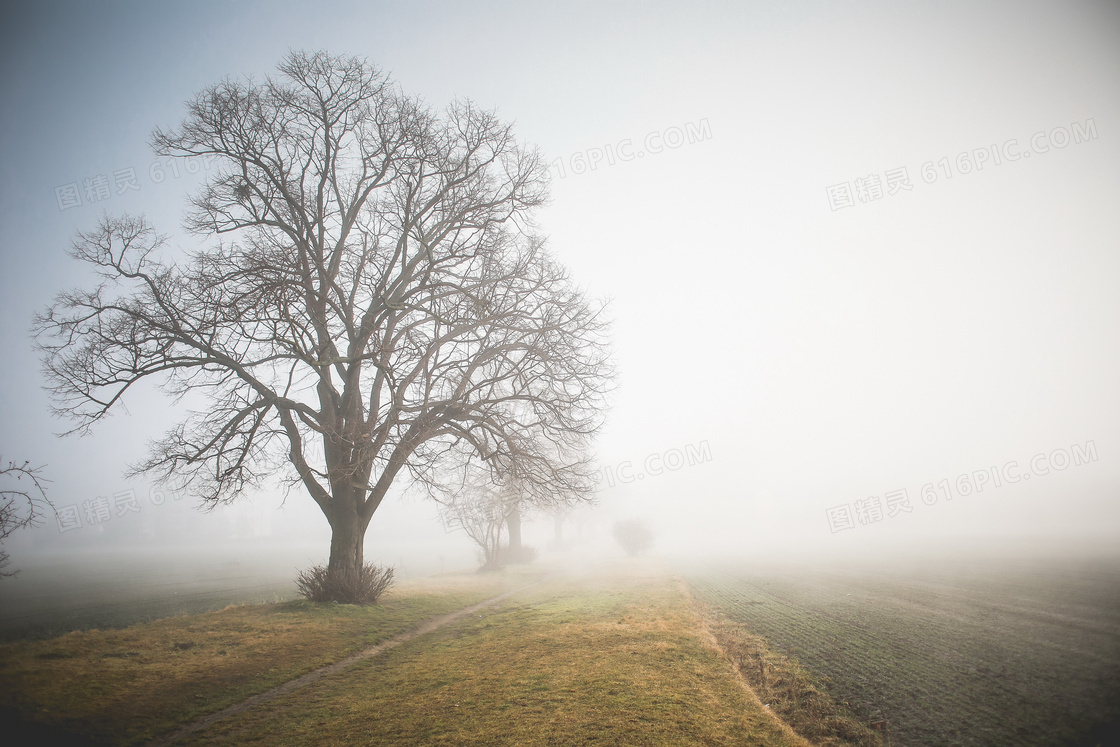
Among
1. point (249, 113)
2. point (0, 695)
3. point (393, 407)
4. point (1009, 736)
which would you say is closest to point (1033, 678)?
point (1009, 736)

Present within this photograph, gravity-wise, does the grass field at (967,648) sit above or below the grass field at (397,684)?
below

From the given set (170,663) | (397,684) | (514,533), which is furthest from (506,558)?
(397,684)

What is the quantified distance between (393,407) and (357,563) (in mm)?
5488

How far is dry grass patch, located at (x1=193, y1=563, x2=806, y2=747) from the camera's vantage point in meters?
4.87

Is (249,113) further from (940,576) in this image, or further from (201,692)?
(940,576)

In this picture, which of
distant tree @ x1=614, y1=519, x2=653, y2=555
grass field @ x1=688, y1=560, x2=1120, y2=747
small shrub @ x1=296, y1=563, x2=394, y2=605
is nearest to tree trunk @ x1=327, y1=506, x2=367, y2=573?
small shrub @ x1=296, y1=563, x2=394, y2=605

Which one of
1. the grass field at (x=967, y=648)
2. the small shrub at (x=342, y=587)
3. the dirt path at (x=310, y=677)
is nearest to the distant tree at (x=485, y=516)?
the small shrub at (x=342, y=587)

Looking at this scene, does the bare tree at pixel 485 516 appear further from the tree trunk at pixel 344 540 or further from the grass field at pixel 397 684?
the grass field at pixel 397 684

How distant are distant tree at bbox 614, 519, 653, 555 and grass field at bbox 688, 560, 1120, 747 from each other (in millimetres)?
29618

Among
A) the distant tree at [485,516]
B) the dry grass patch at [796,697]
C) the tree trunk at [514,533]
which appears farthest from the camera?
the tree trunk at [514,533]

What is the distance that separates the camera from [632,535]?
43469 mm

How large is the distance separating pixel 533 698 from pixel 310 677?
14.8 ft

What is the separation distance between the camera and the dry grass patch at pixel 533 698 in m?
4.87

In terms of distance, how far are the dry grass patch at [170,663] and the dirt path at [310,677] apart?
182mm
